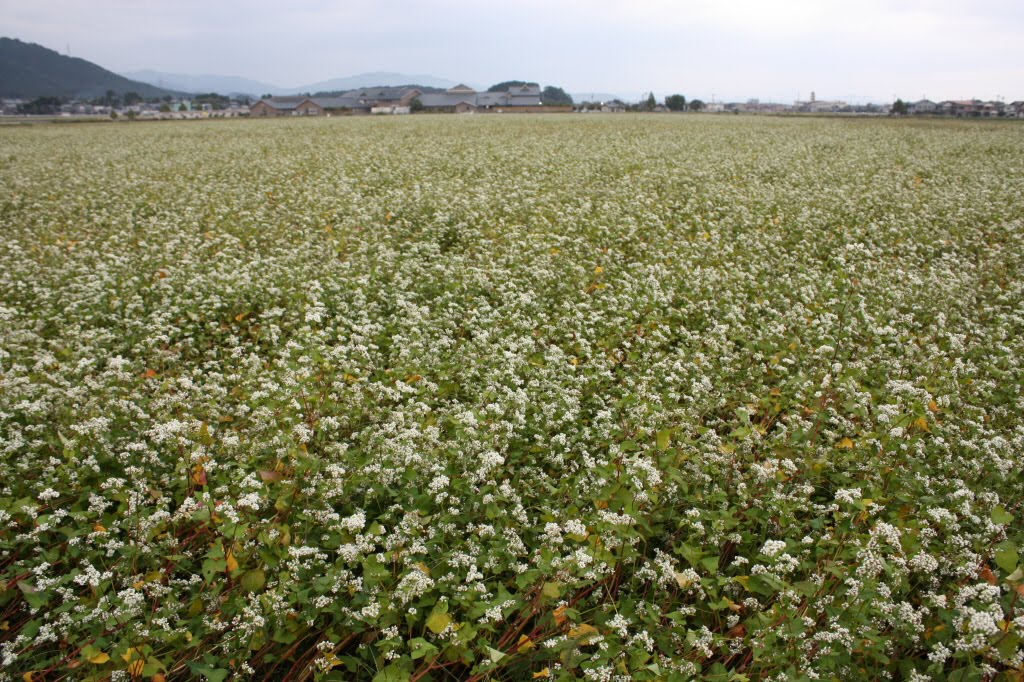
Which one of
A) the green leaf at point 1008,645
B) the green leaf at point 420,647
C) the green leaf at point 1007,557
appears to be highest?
the green leaf at point 1007,557

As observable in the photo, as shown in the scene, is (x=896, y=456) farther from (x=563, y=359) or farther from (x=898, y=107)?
(x=898, y=107)

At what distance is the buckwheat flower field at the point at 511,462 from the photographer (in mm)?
2961

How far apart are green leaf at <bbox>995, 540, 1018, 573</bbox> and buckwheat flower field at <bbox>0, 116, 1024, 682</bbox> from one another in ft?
0.10

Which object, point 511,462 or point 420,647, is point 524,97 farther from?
point 420,647

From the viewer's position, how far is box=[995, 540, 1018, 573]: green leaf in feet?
9.98

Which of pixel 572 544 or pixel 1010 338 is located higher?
pixel 1010 338

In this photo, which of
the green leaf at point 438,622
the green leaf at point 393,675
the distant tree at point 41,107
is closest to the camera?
the green leaf at point 393,675

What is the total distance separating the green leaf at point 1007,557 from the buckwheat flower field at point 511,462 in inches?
1.2

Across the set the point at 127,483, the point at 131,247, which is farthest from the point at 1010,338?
the point at 131,247

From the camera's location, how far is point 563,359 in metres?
5.75

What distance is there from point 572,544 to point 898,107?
361 feet

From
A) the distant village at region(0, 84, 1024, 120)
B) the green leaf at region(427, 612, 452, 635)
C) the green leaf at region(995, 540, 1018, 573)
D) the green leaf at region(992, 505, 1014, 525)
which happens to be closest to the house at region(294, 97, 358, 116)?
the distant village at region(0, 84, 1024, 120)

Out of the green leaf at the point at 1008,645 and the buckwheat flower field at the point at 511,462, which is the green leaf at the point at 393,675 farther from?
the green leaf at the point at 1008,645

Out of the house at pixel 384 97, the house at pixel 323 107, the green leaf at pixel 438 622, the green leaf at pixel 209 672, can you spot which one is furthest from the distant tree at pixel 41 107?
the green leaf at pixel 438 622
